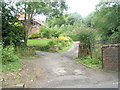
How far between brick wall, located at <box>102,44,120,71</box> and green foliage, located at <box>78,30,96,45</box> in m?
3.89

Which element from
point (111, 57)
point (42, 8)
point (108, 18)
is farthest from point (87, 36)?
point (42, 8)

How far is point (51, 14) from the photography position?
15.3 m

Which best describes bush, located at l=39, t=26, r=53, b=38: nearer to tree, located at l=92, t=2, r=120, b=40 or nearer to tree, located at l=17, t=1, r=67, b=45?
tree, located at l=17, t=1, r=67, b=45

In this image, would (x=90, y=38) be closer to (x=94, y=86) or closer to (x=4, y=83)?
(x=94, y=86)

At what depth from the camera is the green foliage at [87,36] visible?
11053 millimetres

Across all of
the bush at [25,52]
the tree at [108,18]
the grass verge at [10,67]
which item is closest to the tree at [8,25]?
the bush at [25,52]

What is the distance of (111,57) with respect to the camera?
6844 mm

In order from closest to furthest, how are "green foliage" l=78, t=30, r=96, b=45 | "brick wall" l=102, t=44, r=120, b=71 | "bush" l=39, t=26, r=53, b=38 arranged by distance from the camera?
"brick wall" l=102, t=44, r=120, b=71
"green foliage" l=78, t=30, r=96, b=45
"bush" l=39, t=26, r=53, b=38

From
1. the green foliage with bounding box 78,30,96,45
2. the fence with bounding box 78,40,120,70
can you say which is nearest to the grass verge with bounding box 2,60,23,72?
the fence with bounding box 78,40,120,70

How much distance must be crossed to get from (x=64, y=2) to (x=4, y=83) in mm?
11416

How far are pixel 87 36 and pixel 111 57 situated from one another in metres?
4.60

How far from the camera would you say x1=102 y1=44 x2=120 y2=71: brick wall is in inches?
263

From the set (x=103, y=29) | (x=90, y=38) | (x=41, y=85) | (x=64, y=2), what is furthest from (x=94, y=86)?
(x=64, y=2)

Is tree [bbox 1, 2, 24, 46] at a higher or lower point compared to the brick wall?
higher
